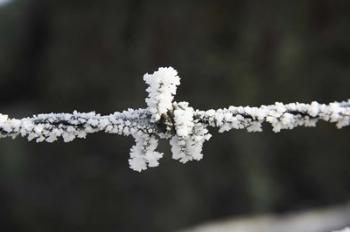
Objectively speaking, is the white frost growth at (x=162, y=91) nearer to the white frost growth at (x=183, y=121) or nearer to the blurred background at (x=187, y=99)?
the white frost growth at (x=183, y=121)

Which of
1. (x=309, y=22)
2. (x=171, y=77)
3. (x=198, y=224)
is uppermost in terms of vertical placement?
(x=309, y=22)

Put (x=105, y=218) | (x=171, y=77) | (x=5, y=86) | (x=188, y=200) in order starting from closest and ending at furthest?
1. (x=171, y=77)
2. (x=188, y=200)
3. (x=105, y=218)
4. (x=5, y=86)

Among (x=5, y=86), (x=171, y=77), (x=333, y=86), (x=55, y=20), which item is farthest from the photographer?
(x=5, y=86)

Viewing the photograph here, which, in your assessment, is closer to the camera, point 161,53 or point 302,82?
point 302,82

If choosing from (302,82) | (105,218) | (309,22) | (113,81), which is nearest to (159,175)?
(105,218)

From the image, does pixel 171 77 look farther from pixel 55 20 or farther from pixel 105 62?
pixel 55 20

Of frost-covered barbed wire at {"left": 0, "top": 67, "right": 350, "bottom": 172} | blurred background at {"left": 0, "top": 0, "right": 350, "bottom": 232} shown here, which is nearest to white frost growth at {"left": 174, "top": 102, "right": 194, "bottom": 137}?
frost-covered barbed wire at {"left": 0, "top": 67, "right": 350, "bottom": 172}

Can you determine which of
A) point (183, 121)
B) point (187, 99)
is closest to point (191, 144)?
point (183, 121)
